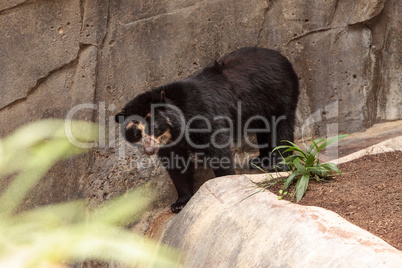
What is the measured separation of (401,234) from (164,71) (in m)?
3.49

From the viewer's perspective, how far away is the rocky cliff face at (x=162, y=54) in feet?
16.5

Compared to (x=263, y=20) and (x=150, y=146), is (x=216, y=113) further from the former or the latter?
(x=263, y=20)

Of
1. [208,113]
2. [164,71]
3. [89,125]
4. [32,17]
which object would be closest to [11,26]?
[32,17]

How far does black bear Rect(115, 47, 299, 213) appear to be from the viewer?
15.6 ft

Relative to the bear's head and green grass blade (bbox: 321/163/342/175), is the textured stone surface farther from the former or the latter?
the bear's head

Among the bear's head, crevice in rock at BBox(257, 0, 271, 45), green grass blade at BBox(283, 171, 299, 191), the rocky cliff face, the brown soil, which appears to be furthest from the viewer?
crevice in rock at BBox(257, 0, 271, 45)

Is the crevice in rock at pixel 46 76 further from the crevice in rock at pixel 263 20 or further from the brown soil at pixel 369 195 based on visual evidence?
the brown soil at pixel 369 195

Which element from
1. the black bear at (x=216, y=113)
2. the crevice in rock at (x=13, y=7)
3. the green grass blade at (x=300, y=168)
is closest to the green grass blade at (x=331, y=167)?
the green grass blade at (x=300, y=168)

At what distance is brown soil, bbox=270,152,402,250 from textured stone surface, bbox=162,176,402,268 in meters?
0.15

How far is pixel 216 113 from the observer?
16.3ft

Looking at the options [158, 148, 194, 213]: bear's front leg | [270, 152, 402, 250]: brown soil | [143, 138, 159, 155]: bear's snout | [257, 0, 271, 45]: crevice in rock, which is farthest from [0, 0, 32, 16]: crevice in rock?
[270, 152, 402, 250]: brown soil

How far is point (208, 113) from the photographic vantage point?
4.89m

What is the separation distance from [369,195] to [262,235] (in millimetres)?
852

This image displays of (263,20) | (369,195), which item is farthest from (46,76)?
(369,195)
